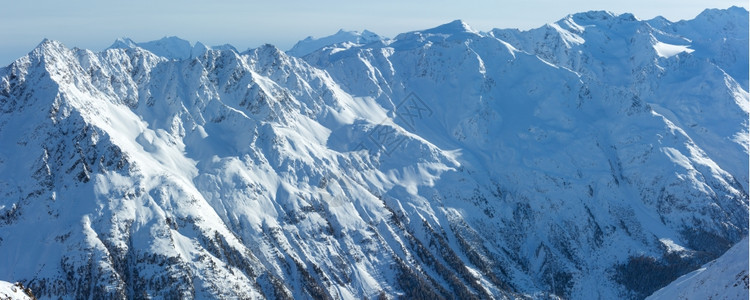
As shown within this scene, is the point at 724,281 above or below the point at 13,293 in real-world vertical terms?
below

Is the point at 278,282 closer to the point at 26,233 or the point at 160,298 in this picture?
the point at 160,298

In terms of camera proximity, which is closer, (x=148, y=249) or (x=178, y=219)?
(x=148, y=249)

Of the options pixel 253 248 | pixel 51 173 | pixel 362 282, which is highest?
pixel 51 173

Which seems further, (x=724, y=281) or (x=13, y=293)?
(x=724, y=281)

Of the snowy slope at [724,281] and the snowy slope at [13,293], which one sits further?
the snowy slope at [724,281]

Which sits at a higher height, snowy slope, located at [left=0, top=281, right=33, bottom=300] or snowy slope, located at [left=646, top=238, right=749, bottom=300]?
snowy slope, located at [left=0, top=281, right=33, bottom=300]

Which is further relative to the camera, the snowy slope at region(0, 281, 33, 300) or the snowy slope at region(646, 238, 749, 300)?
the snowy slope at region(646, 238, 749, 300)

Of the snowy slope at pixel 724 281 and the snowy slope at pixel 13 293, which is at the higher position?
the snowy slope at pixel 13 293

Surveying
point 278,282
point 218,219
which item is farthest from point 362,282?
point 218,219
